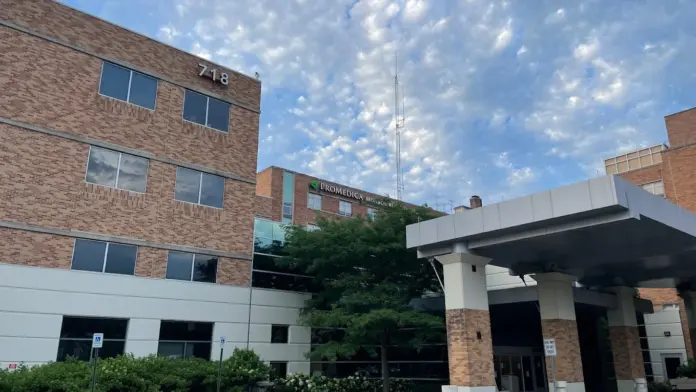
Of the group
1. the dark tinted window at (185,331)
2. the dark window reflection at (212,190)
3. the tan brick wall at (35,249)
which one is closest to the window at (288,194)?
the dark window reflection at (212,190)

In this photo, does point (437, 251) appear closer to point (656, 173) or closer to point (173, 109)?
point (173, 109)

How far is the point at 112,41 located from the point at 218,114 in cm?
545

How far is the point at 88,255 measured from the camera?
20.9m

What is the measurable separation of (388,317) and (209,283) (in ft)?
27.0

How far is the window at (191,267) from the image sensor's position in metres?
23.1

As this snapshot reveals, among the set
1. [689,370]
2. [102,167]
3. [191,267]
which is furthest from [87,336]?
[689,370]

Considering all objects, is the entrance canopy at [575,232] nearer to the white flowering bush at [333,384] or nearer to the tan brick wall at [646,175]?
the white flowering bush at [333,384]

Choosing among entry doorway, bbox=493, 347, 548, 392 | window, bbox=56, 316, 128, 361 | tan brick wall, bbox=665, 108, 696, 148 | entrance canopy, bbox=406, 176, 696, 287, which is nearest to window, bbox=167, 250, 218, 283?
window, bbox=56, 316, 128, 361

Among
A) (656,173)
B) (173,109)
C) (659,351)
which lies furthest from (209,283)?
(656,173)

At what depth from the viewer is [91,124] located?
21.8 metres

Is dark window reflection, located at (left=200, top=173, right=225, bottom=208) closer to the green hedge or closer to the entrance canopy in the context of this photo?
the green hedge

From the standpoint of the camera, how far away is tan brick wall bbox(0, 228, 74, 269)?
18984 millimetres

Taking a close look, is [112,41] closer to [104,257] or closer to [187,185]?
[187,185]

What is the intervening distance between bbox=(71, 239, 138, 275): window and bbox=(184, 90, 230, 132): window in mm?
6596
